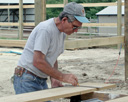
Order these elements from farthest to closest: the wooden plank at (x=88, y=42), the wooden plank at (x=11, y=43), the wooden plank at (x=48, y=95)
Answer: the wooden plank at (x=88, y=42)
the wooden plank at (x=11, y=43)
the wooden plank at (x=48, y=95)

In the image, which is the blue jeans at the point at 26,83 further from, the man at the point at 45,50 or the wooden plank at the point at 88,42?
the wooden plank at the point at 88,42

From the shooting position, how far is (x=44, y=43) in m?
3.18

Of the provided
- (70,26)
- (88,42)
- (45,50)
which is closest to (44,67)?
(45,50)

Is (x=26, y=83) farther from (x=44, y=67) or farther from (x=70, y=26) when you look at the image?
(x=70, y=26)

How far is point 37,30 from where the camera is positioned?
3252 millimetres

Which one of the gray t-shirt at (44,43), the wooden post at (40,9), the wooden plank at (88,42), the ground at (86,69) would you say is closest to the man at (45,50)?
the gray t-shirt at (44,43)

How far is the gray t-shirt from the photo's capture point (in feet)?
10.5

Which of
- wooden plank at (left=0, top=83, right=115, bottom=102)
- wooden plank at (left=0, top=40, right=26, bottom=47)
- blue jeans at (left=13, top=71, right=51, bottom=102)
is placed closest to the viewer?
wooden plank at (left=0, top=83, right=115, bottom=102)

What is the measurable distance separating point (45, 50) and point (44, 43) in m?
0.07

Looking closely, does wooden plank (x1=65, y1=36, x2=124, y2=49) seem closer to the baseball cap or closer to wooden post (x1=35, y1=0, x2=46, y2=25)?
wooden post (x1=35, y1=0, x2=46, y2=25)

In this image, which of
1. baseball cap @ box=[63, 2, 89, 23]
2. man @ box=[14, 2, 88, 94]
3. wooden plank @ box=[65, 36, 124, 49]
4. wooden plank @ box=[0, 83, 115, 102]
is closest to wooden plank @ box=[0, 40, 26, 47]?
wooden plank @ box=[65, 36, 124, 49]

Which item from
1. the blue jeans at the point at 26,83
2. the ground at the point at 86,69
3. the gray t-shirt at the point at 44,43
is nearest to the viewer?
the gray t-shirt at the point at 44,43

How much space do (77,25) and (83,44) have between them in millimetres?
3152

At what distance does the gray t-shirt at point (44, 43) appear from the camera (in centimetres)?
319
